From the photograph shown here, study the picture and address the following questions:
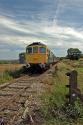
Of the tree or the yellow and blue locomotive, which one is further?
the tree

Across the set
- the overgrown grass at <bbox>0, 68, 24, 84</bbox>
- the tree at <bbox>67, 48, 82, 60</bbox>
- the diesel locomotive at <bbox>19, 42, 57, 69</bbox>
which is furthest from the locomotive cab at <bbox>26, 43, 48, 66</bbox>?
the tree at <bbox>67, 48, 82, 60</bbox>

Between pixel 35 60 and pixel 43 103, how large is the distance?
19.2m

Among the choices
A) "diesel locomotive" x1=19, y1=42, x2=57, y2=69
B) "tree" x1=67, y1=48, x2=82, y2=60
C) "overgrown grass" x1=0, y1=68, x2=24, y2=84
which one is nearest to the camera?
"overgrown grass" x1=0, y1=68, x2=24, y2=84

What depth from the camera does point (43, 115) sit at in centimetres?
918

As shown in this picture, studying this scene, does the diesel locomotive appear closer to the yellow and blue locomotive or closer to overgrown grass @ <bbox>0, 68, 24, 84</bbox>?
the yellow and blue locomotive

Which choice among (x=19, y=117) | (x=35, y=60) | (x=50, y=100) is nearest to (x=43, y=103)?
(x=50, y=100)

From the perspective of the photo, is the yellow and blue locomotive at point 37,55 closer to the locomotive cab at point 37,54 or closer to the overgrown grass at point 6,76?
the locomotive cab at point 37,54

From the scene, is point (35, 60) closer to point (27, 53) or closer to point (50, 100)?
point (27, 53)

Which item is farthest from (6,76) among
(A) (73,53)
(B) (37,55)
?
(A) (73,53)

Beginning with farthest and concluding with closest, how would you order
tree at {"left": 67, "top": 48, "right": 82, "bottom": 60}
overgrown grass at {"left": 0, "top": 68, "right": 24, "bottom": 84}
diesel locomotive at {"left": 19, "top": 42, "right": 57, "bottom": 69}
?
tree at {"left": 67, "top": 48, "right": 82, "bottom": 60}
diesel locomotive at {"left": 19, "top": 42, "right": 57, "bottom": 69}
overgrown grass at {"left": 0, "top": 68, "right": 24, "bottom": 84}

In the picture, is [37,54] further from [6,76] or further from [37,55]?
[6,76]

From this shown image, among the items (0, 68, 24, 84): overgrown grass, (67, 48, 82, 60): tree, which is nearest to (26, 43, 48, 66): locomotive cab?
(0, 68, 24, 84): overgrown grass

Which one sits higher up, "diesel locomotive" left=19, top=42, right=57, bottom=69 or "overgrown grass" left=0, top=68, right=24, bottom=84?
"diesel locomotive" left=19, top=42, right=57, bottom=69

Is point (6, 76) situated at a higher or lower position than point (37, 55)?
lower
